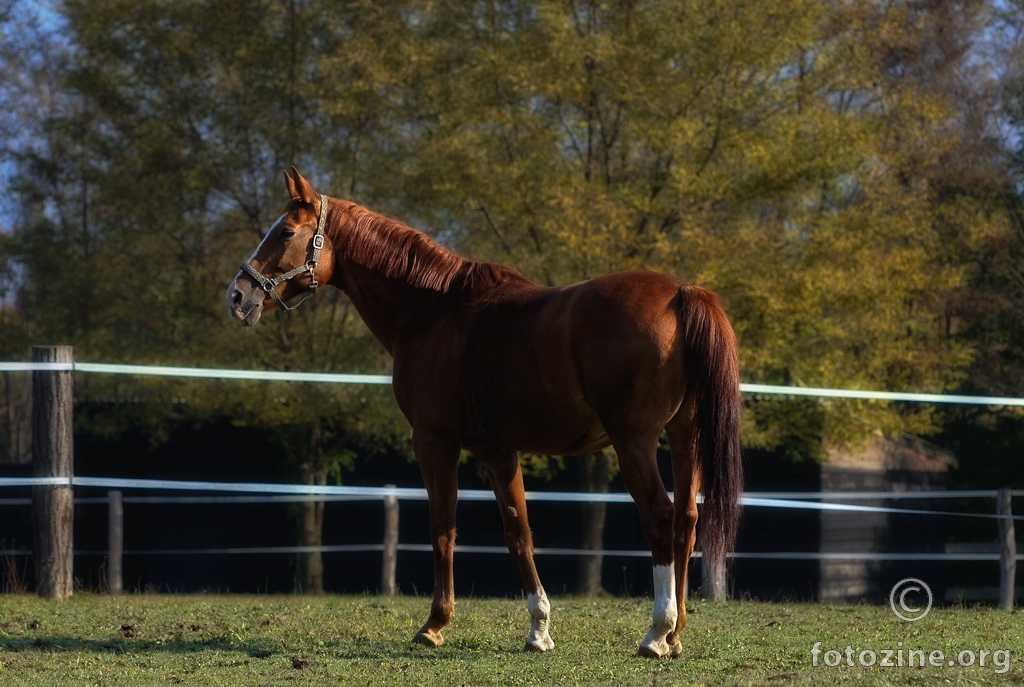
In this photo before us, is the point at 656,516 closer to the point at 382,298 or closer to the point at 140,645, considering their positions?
the point at 382,298

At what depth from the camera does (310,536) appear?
13938mm

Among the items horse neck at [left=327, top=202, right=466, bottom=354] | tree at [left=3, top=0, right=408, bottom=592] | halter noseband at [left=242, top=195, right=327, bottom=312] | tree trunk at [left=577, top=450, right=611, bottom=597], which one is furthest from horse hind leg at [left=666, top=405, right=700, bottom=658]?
tree at [left=3, top=0, right=408, bottom=592]

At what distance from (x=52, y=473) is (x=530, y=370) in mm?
3712

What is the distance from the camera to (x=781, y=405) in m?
12.3

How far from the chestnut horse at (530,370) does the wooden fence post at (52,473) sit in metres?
2.36

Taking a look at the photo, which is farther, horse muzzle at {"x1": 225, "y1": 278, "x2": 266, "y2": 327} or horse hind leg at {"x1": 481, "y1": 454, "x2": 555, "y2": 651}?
horse muzzle at {"x1": 225, "y1": 278, "x2": 266, "y2": 327}

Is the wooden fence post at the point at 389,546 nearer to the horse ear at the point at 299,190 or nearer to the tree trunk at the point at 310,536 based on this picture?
the tree trunk at the point at 310,536

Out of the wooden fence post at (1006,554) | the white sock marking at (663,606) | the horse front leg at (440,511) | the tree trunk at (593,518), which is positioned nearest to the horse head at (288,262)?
the horse front leg at (440,511)

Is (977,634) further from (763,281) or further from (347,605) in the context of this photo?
(763,281)

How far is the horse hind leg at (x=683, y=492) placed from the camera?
14.1ft

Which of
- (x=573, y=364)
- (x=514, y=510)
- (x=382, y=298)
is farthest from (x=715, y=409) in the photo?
(x=382, y=298)

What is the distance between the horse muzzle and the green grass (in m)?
1.47

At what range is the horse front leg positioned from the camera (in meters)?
4.55

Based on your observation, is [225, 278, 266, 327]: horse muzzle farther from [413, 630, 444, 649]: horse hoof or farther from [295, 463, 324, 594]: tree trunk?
[295, 463, 324, 594]: tree trunk
